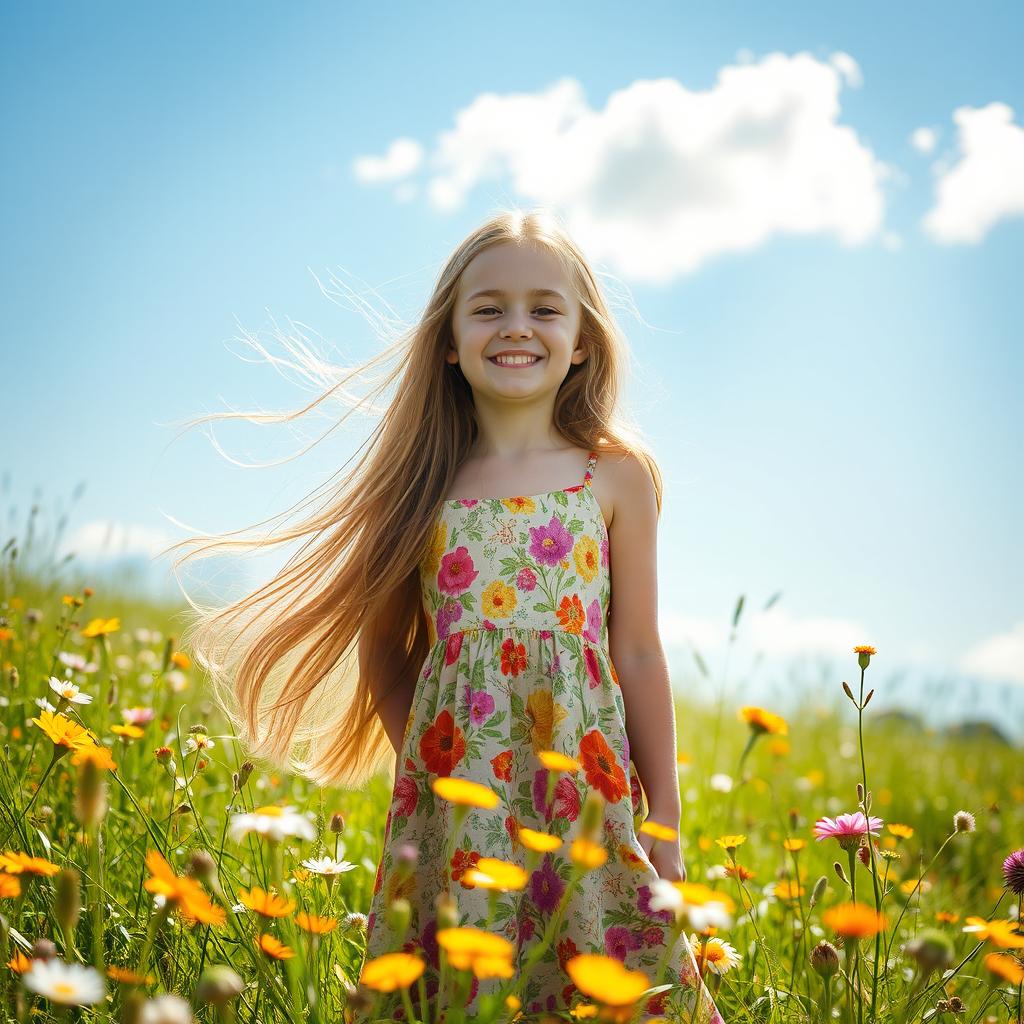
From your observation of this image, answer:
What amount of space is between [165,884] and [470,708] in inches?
39.0

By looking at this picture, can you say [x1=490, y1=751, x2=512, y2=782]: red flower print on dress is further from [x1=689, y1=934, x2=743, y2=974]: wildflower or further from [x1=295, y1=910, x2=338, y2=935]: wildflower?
[x1=295, y1=910, x2=338, y2=935]: wildflower

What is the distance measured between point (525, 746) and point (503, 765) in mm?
68

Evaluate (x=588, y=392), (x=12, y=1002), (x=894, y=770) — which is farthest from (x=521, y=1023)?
(x=894, y=770)

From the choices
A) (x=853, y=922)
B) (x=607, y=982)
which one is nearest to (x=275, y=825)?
(x=607, y=982)

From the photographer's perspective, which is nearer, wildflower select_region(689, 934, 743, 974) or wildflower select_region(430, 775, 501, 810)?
wildflower select_region(430, 775, 501, 810)

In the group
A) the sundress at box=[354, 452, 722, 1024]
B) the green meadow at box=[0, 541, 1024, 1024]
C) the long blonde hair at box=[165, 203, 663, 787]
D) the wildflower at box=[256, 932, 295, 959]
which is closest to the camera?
the green meadow at box=[0, 541, 1024, 1024]

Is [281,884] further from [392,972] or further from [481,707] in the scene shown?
[481,707]

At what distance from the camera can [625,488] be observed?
2.30m

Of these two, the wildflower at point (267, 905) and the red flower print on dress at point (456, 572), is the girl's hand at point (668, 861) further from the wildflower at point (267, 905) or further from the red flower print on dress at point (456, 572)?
the wildflower at point (267, 905)

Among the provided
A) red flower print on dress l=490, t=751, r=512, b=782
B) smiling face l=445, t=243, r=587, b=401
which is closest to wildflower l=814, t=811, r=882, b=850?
red flower print on dress l=490, t=751, r=512, b=782

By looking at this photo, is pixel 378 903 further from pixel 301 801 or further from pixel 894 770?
pixel 894 770

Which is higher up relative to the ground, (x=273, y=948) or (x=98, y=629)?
(x=98, y=629)

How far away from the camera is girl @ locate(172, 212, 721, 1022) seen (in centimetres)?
192

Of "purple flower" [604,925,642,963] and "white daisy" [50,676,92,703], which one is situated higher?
"white daisy" [50,676,92,703]
